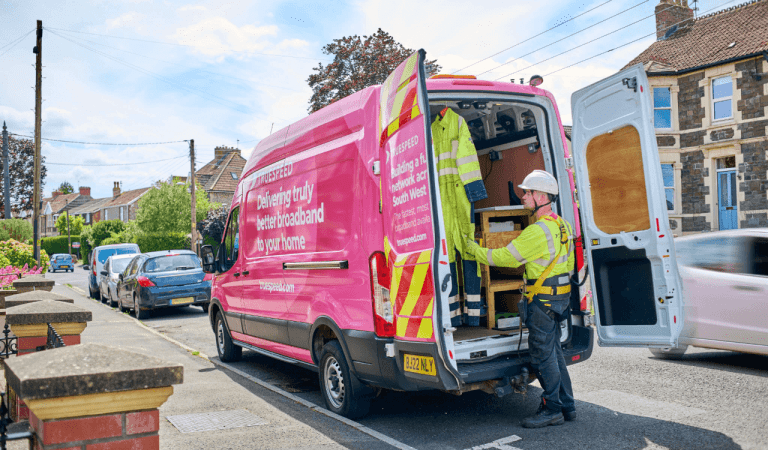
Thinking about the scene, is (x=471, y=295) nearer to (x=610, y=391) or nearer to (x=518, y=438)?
(x=518, y=438)

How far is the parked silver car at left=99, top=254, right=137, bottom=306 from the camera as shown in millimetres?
17797

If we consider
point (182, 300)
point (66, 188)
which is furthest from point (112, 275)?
point (66, 188)

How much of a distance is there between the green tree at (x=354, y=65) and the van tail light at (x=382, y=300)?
80.6 feet

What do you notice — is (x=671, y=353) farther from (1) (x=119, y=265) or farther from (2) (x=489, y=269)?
(1) (x=119, y=265)

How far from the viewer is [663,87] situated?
75.1 feet

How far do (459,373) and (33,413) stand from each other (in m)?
2.91

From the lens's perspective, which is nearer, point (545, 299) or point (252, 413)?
point (545, 299)

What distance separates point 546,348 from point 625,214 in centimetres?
138

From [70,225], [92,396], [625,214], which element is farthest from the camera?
[70,225]

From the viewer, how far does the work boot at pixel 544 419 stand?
508 centimetres

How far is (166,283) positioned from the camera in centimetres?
1447

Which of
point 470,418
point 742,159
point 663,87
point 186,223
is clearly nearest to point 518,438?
point 470,418

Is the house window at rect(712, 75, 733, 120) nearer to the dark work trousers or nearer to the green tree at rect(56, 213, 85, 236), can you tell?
the dark work trousers

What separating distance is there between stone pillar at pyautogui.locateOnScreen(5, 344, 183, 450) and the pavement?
0.99 feet
